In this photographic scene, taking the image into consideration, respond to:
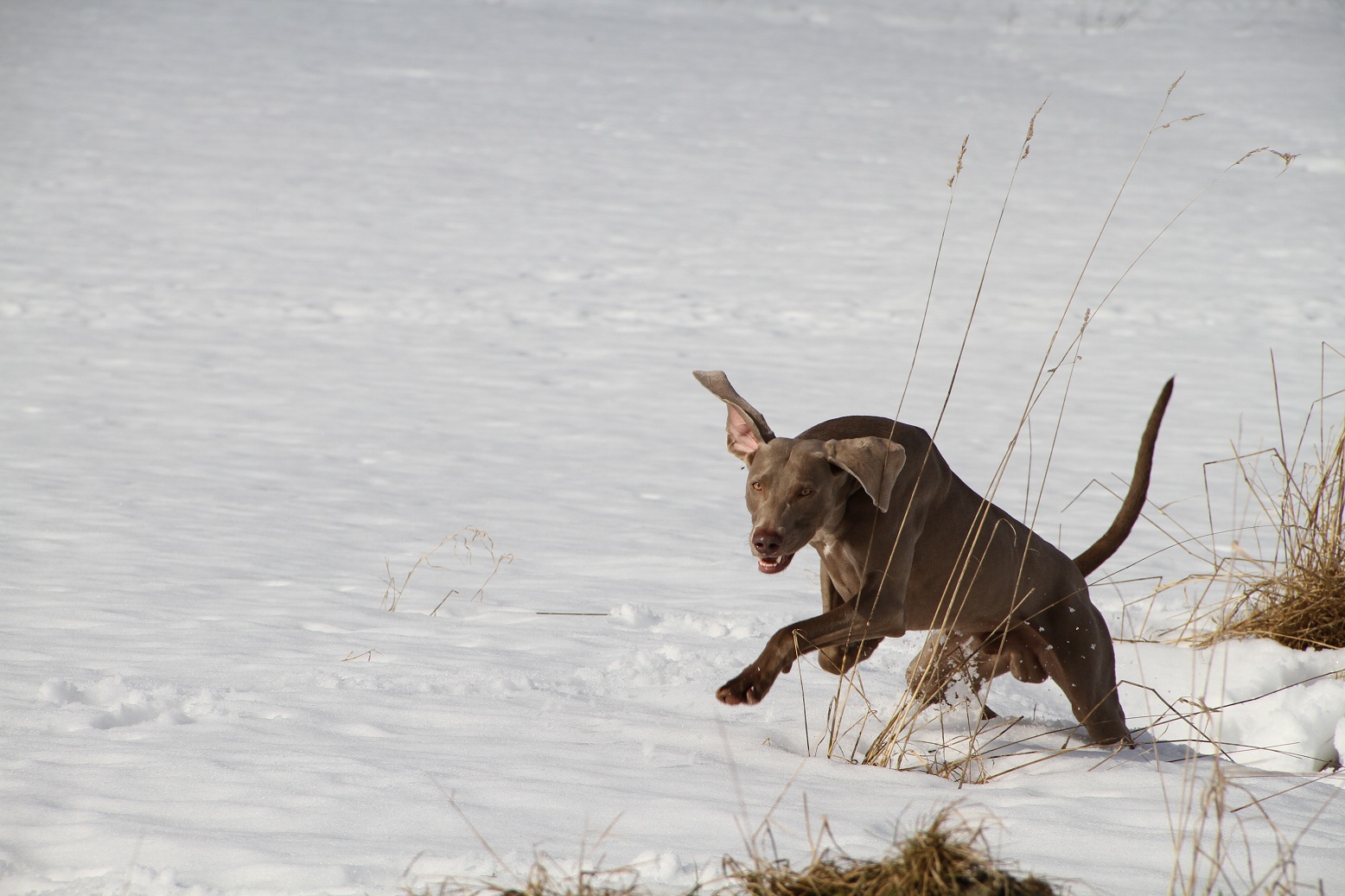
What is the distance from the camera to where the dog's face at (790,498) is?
8.68 feet

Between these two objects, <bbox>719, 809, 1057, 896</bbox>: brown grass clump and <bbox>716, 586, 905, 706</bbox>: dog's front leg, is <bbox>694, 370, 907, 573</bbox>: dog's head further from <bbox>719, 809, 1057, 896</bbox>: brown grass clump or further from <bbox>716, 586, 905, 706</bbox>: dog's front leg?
<bbox>719, 809, 1057, 896</bbox>: brown grass clump

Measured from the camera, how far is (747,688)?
2.53 meters

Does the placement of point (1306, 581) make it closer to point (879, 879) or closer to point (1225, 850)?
point (1225, 850)

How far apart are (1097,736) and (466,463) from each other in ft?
12.5

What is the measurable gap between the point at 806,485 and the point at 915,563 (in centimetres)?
53

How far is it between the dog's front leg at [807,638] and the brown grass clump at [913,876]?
81 cm

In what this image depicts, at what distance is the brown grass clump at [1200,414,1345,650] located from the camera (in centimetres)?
372

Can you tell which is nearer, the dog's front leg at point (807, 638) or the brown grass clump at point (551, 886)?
the brown grass clump at point (551, 886)

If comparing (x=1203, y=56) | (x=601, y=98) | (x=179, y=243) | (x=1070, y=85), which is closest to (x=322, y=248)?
(x=179, y=243)

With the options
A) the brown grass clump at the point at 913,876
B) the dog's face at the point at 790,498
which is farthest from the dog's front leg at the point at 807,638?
the brown grass clump at the point at 913,876

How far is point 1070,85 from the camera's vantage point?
19.3m

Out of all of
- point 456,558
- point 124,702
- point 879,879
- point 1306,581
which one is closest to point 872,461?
point 879,879

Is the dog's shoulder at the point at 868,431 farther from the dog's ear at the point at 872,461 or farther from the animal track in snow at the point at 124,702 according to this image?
the animal track in snow at the point at 124,702

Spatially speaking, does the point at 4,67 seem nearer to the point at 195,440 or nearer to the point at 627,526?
the point at 195,440
